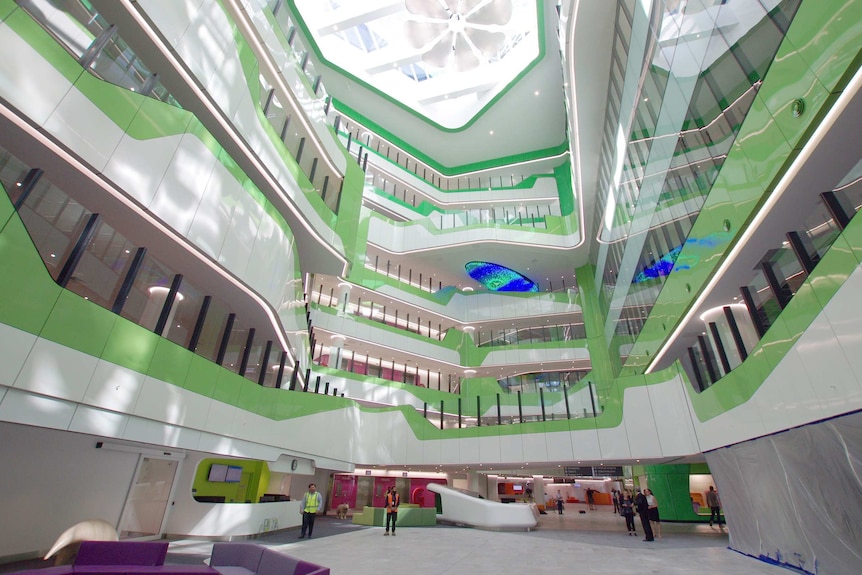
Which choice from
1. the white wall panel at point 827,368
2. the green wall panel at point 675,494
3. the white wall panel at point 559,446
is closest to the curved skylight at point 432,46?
the white wall panel at point 559,446

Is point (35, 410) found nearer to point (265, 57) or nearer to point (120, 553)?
point (120, 553)

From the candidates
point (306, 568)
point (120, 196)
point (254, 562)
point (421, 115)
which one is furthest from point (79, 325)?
point (421, 115)

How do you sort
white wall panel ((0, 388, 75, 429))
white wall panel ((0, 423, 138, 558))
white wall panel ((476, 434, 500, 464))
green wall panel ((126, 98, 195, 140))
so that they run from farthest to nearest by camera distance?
white wall panel ((476, 434, 500, 464))
green wall panel ((126, 98, 195, 140))
white wall panel ((0, 423, 138, 558))
white wall panel ((0, 388, 75, 429))

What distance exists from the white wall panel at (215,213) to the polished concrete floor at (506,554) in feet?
21.1

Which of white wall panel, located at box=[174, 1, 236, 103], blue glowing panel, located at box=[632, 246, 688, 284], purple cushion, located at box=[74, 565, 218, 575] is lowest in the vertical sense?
purple cushion, located at box=[74, 565, 218, 575]

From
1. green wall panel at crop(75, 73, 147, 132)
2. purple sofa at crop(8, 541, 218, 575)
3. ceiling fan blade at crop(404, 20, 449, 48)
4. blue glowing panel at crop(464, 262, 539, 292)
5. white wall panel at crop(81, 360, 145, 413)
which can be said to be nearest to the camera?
purple sofa at crop(8, 541, 218, 575)

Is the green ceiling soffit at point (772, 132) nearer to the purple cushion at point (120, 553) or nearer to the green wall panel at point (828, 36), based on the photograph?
the green wall panel at point (828, 36)

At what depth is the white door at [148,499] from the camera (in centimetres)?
958

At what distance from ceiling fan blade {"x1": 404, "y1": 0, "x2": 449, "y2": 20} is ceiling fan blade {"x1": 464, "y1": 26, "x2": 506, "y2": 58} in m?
2.10

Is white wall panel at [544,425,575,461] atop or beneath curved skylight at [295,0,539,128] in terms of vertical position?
A: beneath

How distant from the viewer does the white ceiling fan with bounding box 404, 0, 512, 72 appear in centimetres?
2872

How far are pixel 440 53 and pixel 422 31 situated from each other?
7.24ft

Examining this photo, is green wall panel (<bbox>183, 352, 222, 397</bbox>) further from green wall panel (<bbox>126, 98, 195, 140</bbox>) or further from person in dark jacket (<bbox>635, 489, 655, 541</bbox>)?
person in dark jacket (<bbox>635, 489, 655, 541</bbox>)

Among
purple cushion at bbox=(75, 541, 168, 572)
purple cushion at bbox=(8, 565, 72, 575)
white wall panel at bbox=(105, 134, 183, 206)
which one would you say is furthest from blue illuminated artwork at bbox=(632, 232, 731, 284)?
purple cushion at bbox=(8, 565, 72, 575)
